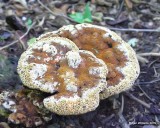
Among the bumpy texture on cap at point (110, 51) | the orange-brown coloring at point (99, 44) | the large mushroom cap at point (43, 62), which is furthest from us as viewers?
the orange-brown coloring at point (99, 44)

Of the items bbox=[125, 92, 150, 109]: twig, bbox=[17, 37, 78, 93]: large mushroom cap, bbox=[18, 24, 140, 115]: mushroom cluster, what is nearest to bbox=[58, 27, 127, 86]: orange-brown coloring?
bbox=[18, 24, 140, 115]: mushroom cluster

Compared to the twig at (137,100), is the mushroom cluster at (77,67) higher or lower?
higher

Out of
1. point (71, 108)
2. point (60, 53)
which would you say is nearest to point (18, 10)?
point (60, 53)

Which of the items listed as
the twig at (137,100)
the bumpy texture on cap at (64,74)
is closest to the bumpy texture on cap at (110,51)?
the bumpy texture on cap at (64,74)

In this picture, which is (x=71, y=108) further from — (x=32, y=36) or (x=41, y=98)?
(x=32, y=36)

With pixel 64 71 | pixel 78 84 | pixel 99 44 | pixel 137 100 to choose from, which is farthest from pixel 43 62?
pixel 137 100

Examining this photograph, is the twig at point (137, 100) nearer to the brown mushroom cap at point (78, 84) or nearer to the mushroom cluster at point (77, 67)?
the mushroom cluster at point (77, 67)

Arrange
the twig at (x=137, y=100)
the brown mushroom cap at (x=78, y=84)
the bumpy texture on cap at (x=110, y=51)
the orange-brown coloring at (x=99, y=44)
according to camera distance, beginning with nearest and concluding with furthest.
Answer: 1. the brown mushroom cap at (x=78, y=84)
2. the bumpy texture on cap at (x=110, y=51)
3. the orange-brown coloring at (x=99, y=44)
4. the twig at (x=137, y=100)

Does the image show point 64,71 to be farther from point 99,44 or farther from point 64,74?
point 99,44
